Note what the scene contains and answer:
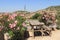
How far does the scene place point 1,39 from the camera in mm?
11195

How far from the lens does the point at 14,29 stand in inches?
421

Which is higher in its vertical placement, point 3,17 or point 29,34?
point 3,17

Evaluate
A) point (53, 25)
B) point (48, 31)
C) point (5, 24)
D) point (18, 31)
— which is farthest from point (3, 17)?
point (53, 25)

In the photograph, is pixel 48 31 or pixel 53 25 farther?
pixel 53 25

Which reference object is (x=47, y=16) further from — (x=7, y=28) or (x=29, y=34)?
(x=7, y=28)

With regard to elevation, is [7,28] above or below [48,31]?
above

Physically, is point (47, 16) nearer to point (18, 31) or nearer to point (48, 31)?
point (48, 31)

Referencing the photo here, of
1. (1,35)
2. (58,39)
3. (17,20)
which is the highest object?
(17,20)

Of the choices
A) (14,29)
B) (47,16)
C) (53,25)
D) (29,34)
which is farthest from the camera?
(53,25)

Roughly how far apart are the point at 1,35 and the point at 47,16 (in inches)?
325

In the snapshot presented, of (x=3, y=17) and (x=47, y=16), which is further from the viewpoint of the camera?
(x=47, y=16)

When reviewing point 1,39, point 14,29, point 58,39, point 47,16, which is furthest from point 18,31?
point 47,16

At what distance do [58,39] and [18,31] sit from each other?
163 inches

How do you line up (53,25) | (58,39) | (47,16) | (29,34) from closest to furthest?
(58,39)
(29,34)
(47,16)
(53,25)
